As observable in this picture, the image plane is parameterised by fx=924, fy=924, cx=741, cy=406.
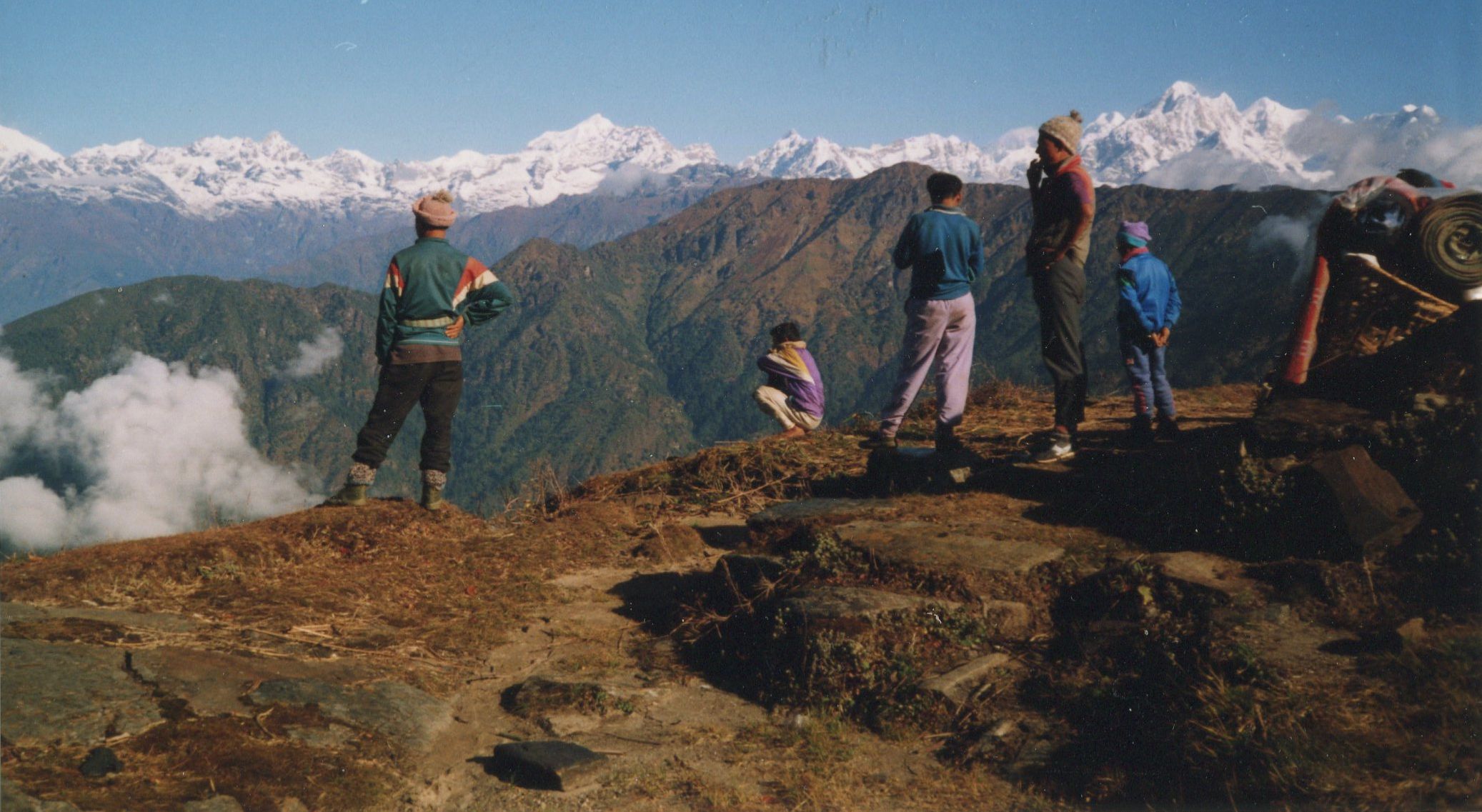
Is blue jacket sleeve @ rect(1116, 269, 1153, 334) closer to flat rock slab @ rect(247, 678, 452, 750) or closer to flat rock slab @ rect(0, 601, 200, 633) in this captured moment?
flat rock slab @ rect(247, 678, 452, 750)

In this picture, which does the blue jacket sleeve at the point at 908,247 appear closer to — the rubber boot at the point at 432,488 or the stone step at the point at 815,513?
the stone step at the point at 815,513

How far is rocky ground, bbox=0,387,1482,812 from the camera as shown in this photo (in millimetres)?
3758

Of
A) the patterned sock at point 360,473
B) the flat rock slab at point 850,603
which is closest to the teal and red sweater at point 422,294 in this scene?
the patterned sock at point 360,473

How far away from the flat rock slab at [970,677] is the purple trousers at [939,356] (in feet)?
10.8

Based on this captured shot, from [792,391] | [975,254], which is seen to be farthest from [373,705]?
[792,391]

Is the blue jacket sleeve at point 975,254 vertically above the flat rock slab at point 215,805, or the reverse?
the blue jacket sleeve at point 975,254

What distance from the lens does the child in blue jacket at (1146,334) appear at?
871 cm

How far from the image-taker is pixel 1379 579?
4770 millimetres

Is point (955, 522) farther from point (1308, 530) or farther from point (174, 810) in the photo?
point (174, 810)

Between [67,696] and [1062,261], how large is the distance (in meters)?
6.81

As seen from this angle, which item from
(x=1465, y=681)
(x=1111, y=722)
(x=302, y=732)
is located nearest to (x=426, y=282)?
(x=302, y=732)

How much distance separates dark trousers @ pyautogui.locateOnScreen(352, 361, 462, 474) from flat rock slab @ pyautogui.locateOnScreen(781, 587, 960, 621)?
3723 millimetres

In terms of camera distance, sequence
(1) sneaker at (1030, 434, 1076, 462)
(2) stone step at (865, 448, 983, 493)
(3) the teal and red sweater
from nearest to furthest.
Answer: (1) sneaker at (1030, 434, 1076, 462)
(2) stone step at (865, 448, 983, 493)
(3) the teal and red sweater

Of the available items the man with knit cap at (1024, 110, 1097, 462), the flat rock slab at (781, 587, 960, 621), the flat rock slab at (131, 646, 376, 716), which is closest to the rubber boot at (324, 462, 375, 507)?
the flat rock slab at (131, 646, 376, 716)
